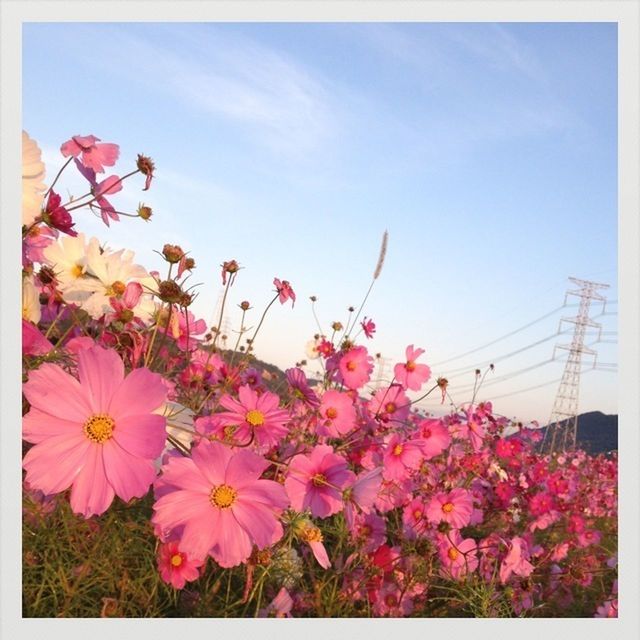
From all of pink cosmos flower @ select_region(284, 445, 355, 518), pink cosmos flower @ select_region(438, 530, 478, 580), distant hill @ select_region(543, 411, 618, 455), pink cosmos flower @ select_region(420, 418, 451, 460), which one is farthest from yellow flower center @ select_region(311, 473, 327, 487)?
distant hill @ select_region(543, 411, 618, 455)

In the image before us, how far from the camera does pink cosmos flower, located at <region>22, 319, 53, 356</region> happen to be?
0.88 meters

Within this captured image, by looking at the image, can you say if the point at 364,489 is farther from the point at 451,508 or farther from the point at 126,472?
the point at 451,508

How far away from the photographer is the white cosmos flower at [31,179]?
0.80 m

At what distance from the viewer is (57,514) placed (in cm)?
115

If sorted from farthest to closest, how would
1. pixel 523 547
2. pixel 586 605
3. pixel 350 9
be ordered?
pixel 586 605 < pixel 523 547 < pixel 350 9

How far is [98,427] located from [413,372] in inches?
47.8

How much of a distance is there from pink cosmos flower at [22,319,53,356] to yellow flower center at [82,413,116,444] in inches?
10.1

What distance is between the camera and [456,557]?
5.68 feet

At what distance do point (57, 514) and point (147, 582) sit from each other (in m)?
0.23

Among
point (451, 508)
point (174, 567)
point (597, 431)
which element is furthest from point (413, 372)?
point (597, 431)

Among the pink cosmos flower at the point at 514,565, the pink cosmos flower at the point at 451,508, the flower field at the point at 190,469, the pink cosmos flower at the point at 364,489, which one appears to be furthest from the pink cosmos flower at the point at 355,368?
the pink cosmos flower at the point at 514,565

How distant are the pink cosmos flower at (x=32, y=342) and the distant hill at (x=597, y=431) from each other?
29.4 feet

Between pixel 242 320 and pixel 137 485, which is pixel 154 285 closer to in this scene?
pixel 242 320

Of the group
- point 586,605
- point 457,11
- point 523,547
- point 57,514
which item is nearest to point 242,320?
point 57,514
